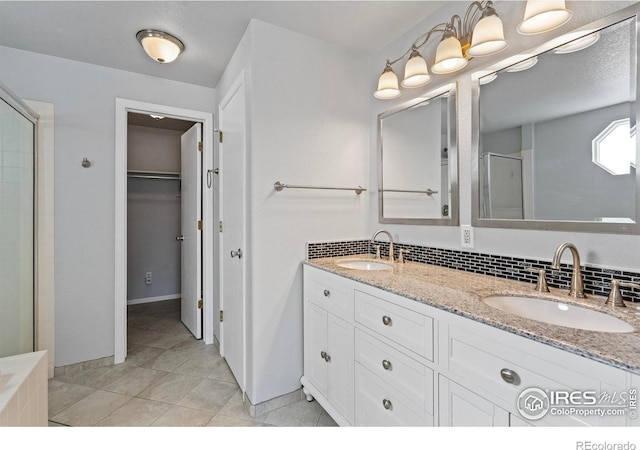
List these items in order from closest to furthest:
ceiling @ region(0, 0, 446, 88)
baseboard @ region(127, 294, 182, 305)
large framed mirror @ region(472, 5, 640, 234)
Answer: large framed mirror @ region(472, 5, 640, 234) → ceiling @ region(0, 0, 446, 88) → baseboard @ region(127, 294, 182, 305)

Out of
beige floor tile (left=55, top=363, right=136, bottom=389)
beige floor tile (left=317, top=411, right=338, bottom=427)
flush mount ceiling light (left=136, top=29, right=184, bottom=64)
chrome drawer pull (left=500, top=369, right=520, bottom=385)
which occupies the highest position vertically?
flush mount ceiling light (left=136, top=29, right=184, bottom=64)

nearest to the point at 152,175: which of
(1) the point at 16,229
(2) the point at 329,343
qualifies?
(1) the point at 16,229

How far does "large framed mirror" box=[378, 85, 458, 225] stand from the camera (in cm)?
164

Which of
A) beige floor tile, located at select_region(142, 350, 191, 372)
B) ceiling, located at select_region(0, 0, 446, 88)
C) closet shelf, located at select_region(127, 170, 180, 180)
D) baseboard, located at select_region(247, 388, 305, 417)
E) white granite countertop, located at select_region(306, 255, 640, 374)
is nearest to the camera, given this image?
white granite countertop, located at select_region(306, 255, 640, 374)

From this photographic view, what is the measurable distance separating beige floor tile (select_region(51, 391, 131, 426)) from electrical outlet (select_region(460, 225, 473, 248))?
2.25m

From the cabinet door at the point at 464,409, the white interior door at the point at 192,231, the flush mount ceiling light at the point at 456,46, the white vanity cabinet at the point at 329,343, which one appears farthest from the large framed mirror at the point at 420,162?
the white interior door at the point at 192,231

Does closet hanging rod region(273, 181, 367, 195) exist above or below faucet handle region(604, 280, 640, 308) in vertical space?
above

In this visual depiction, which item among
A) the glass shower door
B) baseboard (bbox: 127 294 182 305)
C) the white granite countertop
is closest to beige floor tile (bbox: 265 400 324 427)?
the white granite countertop

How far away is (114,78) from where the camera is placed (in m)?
2.35

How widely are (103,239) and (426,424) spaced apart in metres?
2.49

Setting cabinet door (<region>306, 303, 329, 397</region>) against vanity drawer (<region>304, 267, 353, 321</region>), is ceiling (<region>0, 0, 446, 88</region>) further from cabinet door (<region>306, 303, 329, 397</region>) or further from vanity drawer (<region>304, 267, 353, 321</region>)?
cabinet door (<region>306, 303, 329, 397</region>)

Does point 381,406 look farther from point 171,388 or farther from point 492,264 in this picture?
point 171,388
